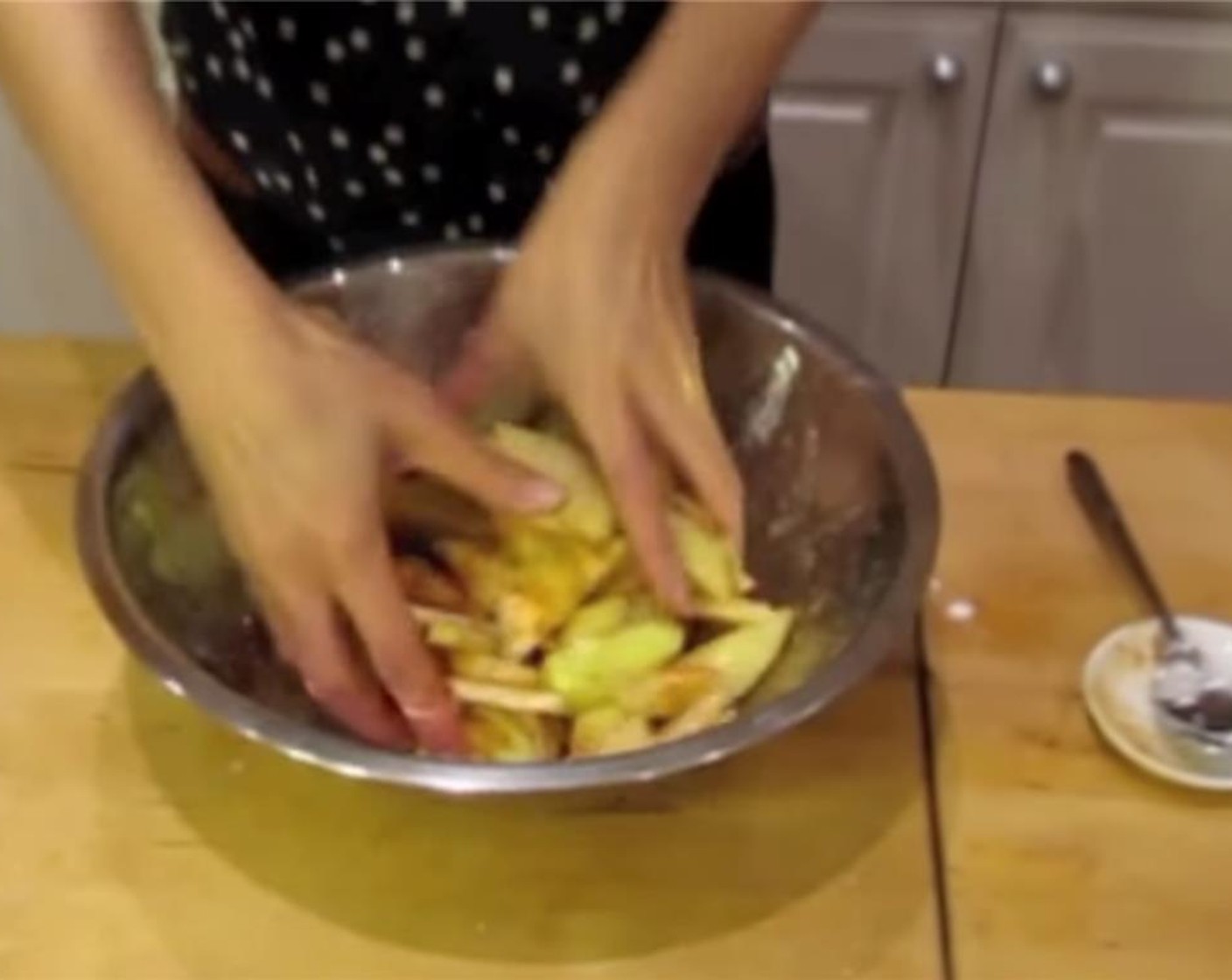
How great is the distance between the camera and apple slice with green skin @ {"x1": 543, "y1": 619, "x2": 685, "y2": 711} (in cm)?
85

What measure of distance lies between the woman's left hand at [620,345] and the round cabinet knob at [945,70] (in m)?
0.65

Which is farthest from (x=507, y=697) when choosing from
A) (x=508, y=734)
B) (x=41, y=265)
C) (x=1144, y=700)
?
(x=41, y=265)

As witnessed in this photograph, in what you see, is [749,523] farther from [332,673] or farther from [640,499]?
[332,673]

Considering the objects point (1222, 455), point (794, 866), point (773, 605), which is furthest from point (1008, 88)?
point (794, 866)

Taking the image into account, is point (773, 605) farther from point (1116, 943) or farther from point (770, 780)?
point (1116, 943)

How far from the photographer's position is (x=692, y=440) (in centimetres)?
89

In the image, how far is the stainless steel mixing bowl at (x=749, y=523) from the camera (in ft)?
2.53

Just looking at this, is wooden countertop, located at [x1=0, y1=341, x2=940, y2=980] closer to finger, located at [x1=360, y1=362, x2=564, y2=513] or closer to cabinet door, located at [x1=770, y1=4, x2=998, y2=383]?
finger, located at [x1=360, y1=362, x2=564, y2=513]

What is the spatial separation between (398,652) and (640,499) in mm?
111

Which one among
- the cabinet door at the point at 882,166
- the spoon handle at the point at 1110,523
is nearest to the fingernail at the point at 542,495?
the spoon handle at the point at 1110,523

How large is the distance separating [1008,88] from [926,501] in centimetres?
73

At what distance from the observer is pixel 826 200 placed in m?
1.62

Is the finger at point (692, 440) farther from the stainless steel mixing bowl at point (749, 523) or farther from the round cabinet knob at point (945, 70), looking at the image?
the round cabinet knob at point (945, 70)

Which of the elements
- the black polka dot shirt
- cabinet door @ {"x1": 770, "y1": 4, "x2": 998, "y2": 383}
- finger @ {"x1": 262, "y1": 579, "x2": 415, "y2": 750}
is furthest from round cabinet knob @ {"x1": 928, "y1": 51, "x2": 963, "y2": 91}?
finger @ {"x1": 262, "y1": 579, "x2": 415, "y2": 750}
